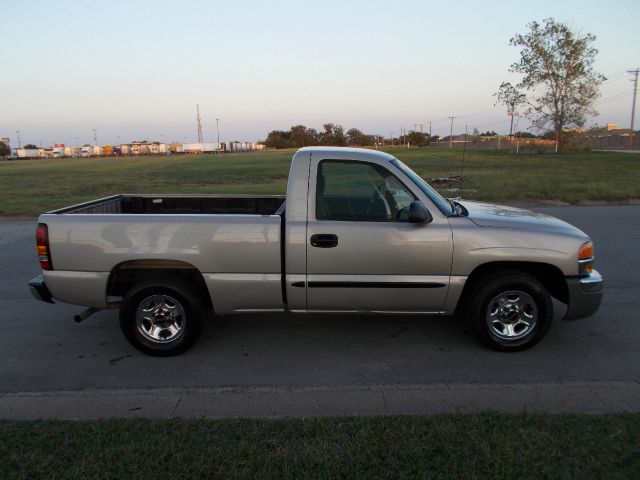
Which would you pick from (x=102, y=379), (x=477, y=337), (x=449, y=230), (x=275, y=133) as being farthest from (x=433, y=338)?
(x=275, y=133)

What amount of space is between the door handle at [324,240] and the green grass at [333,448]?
147 cm

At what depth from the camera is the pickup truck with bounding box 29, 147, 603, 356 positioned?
4160mm

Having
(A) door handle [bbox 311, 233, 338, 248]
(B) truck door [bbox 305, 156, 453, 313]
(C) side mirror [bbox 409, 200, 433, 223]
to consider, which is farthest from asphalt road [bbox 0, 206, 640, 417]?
Answer: (C) side mirror [bbox 409, 200, 433, 223]

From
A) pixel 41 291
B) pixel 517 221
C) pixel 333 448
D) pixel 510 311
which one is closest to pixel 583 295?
pixel 510 311

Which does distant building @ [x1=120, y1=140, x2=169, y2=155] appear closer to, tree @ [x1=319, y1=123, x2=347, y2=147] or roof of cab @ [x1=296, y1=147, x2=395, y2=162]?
tree @ [x1=319, y1=123, x2=347, y2=147]

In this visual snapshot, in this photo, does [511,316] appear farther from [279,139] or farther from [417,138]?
[279,139]

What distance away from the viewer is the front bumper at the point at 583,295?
166 inches

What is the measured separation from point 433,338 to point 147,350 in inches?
103

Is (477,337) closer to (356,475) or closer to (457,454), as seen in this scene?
(457,454)

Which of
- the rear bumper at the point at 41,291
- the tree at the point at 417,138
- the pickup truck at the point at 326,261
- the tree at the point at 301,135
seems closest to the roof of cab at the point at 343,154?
the pickup truck at the point at 326,261

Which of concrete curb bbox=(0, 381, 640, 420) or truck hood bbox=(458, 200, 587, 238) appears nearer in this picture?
concrete curb bbox=(0, 381, 640, 420)

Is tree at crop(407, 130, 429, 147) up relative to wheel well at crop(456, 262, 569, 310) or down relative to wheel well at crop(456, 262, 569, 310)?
up

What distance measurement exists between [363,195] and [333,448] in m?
2.36

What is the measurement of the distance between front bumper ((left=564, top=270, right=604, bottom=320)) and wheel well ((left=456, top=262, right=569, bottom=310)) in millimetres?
58
